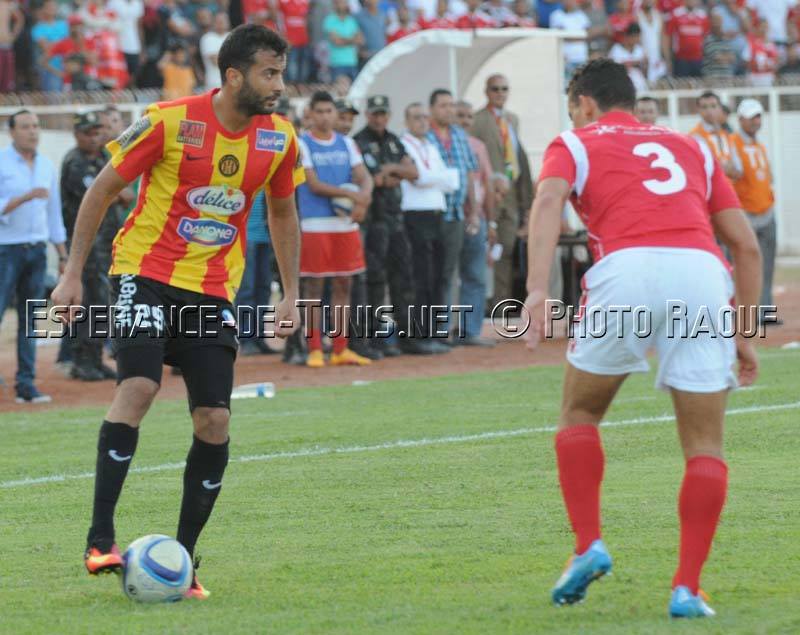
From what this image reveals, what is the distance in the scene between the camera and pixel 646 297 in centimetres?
562

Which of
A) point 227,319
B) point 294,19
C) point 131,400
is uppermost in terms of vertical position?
point 294,19

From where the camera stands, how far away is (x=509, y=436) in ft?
34.6

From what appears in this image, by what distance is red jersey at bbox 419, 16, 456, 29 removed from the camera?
22.9m

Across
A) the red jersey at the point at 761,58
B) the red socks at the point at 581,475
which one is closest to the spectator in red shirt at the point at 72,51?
the red jersey at the point at 761,58

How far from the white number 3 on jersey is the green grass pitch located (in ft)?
4.91

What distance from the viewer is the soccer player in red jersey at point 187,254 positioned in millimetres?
6348

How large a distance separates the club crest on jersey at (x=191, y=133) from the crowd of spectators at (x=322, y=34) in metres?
14.9

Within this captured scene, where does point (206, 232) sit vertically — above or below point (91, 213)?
below

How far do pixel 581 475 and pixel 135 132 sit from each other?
228 cm

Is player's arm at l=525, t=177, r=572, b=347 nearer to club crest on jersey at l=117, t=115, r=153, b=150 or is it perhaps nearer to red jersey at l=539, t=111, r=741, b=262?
red jersey at l=539, t=111, r=741, b=262

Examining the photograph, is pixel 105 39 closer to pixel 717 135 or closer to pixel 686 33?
pixel 717 135

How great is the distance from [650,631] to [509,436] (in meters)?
5.19

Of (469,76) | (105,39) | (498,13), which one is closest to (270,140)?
(469,76)

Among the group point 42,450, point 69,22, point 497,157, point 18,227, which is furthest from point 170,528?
point 69,22
